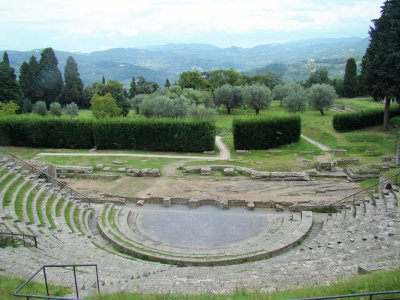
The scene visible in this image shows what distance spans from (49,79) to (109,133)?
4882cm

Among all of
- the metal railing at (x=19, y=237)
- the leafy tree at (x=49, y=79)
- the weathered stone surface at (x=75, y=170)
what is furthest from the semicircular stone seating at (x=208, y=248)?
the leafy tree at (x=49, y=79)

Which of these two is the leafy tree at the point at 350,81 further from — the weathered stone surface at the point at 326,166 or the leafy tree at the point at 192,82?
the weathered stone surface at the point at 326,166

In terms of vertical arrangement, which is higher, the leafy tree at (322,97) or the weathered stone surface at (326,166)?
the leafy tree at (322,97)

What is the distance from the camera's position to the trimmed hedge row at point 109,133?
131ft

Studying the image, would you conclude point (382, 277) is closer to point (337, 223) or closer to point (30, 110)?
point (337, 223)

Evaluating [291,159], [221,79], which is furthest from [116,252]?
[221,79]

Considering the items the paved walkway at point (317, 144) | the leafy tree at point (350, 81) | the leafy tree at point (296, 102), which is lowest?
the paved walkway at point (317, 144)

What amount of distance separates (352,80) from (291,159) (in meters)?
51.6

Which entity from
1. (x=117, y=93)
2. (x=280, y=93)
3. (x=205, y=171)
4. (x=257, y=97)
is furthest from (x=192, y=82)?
(x=205, y=171)

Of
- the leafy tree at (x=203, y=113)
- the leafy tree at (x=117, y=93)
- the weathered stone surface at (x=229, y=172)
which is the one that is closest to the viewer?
the weathered stone surface at (x=229, y=172)

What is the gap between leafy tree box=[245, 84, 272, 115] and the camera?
62.9 metres

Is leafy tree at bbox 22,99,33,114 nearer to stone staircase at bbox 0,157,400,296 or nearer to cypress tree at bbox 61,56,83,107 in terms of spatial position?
cypress tree at bbox 61,56,83,107

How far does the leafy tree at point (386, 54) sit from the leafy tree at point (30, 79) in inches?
2646

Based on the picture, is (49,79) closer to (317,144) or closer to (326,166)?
(317,144)
